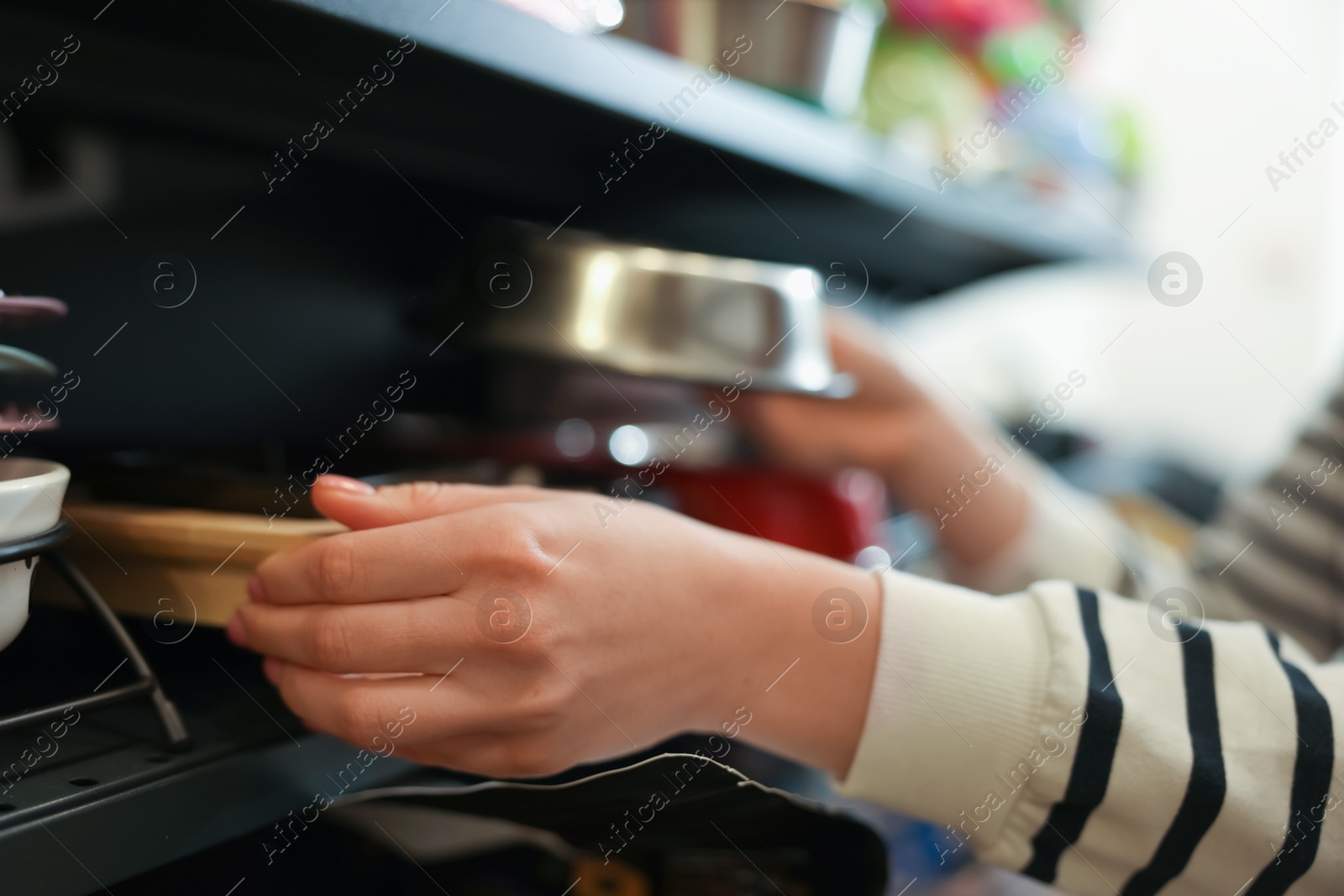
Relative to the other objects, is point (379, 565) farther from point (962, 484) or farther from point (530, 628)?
point (962, 484)

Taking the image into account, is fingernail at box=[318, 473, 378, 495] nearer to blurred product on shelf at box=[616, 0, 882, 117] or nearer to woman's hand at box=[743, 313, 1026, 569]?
blurred product on shelf at box=[616, 0, 882, 117]

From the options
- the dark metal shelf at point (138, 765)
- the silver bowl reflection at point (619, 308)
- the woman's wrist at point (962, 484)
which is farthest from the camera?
the woman's wrist at point (962, 484)

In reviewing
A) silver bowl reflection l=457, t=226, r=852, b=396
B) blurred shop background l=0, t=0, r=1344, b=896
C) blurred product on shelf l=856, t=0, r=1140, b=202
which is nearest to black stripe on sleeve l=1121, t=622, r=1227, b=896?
blurred shop background l=0, t=0, r=1344, b=896

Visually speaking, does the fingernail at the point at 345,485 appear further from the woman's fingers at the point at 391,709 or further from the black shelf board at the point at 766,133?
the black shelf board at the point at 766,133

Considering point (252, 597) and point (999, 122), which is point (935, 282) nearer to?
point (999, 122)

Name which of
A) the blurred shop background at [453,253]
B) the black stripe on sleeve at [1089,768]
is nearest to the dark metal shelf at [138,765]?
the blurred shop background at [453,253]

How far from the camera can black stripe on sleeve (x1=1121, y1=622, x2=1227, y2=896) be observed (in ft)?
1.17

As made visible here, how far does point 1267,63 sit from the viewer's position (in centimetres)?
205

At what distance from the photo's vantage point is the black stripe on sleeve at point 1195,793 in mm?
356

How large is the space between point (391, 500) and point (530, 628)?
8 cm

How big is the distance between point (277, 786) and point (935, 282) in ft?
3.48

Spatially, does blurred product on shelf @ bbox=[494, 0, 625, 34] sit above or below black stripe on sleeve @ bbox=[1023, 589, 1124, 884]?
above

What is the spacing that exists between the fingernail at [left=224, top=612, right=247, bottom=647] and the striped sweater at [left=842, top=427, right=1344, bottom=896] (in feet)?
0.88

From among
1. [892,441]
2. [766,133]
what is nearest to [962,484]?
[892,441]
